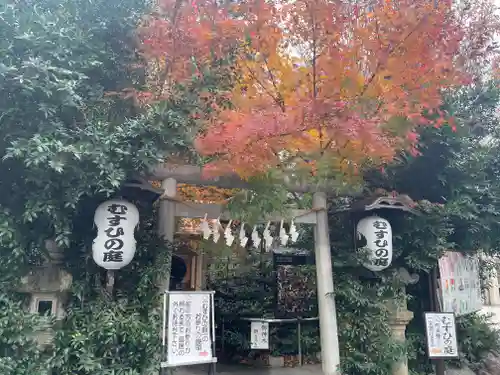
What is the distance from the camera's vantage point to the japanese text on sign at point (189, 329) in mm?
5543

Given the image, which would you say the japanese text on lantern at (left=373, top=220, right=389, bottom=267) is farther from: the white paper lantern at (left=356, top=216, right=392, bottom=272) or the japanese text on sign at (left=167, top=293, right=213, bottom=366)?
the japanese text on sign at (left=167, top=293, right=213, bottom=366)

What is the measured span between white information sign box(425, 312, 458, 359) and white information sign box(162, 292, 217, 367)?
3862 millimetres

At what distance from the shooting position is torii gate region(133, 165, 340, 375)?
6.55 meters

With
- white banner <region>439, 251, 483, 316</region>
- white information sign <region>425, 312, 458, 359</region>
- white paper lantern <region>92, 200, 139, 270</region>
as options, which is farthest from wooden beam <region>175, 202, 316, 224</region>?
white banner <region>439, 251, 483, 316</region>

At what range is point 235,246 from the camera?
11.8 m

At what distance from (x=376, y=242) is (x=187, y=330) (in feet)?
12.1

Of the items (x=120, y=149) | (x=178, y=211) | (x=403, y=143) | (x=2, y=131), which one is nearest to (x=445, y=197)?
(x=403, y=143)

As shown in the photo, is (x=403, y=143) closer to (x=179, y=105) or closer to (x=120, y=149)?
(x=179, y=105)

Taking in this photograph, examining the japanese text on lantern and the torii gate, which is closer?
the torii gate

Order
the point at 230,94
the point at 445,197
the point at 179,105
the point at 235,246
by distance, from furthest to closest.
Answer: the point at 235,246
the point at 445,197
the point at 230,94
the point at 179,105

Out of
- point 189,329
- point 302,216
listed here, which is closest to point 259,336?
point 302,216

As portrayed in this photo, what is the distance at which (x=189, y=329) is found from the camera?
573cm

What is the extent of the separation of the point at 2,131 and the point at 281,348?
7.62 metres

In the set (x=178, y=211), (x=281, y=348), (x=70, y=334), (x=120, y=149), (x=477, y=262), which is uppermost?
(x=120, y=149)
